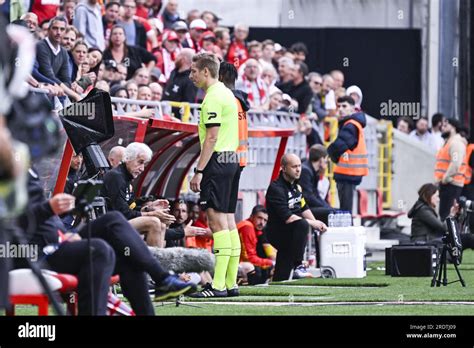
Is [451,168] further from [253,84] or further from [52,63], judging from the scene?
[52,63]

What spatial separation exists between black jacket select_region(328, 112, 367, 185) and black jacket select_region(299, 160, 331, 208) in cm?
86

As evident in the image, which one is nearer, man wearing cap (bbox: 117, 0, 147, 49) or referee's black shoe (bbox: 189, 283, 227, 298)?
referee's black shoe (bbox: 189, 283, 227, 298)

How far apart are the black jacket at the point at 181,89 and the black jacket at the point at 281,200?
323 cm

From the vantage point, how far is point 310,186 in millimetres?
19891

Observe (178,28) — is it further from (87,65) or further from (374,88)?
(374,88)

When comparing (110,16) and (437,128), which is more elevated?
(110,16)

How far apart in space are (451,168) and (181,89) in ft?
18.8

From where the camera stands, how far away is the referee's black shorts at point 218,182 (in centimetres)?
1391

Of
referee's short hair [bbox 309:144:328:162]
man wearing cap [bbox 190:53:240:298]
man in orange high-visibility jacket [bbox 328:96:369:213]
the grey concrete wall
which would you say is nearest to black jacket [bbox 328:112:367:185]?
man in orange high-visibility jacket [bbox 328:96:369:213]

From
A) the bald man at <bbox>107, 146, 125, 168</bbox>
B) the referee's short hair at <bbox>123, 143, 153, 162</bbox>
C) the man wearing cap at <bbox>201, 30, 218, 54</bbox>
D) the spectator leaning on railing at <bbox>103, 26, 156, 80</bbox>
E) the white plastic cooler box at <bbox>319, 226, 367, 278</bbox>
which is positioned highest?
the man wearing cap at <bbox>201, 30, 218, 54</bbox>

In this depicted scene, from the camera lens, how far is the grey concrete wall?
91.5 feet

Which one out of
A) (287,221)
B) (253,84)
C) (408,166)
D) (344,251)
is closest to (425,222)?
(344,251)

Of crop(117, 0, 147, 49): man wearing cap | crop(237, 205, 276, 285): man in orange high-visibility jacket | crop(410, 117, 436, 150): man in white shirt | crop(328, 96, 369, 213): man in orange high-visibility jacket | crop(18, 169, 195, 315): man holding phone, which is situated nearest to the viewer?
crop(18, 169, 195, 315): man holding phone

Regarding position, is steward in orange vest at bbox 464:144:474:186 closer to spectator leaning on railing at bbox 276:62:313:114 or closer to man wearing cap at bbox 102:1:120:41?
spectator leaning on railing at bbox 276:62:313:114
